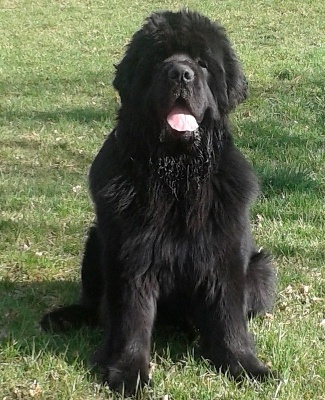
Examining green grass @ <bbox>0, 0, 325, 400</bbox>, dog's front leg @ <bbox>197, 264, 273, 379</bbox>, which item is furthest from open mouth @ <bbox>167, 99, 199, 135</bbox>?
green grass @ <bbox>0, 0, 325, 400</bbox>

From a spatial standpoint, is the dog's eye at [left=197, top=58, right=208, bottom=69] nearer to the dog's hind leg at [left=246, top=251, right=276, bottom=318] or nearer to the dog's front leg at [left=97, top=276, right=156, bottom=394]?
the dog's front leg at [left=97, top=276, right=156, bottom=394]

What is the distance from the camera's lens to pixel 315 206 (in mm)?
5664

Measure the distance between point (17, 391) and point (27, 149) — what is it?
4.66 m

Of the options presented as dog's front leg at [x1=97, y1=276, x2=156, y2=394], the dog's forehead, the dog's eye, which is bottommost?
dog's front leg at [x1=97, y1=276, x2=156, y2=394]

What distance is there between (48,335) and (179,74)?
62.9 inches

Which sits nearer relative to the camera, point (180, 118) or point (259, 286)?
point (180, 118)

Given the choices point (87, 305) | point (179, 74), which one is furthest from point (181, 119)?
point (87, 305)

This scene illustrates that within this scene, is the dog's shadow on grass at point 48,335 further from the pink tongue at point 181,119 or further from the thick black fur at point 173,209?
the pink tongue at point 181,119

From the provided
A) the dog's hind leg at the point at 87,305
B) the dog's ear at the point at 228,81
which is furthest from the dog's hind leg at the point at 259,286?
the dog's ear at the point at 228,81

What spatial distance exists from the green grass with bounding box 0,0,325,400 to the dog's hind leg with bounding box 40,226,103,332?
10 cm

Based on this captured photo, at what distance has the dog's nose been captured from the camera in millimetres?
3285

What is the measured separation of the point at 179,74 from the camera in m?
3.29

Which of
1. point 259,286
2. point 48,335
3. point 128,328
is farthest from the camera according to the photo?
point 259,286

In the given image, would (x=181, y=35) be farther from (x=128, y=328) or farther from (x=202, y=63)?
(x=128, y=328)
